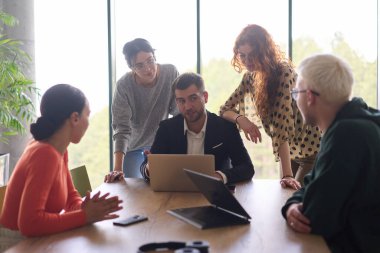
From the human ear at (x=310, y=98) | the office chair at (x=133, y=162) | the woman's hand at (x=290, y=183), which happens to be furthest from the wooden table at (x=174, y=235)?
the office chair at (x=133, y=162)

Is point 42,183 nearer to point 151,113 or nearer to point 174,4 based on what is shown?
point 151,113

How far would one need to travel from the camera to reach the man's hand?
1.80m

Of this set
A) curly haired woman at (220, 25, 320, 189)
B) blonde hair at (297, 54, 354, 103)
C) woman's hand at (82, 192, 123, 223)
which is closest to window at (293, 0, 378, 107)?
curly haired woman at (220, 25, 320, 189)

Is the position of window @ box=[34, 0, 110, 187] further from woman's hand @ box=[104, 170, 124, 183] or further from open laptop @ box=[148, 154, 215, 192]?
open laptop @ box=[148, 154, 215, 192]

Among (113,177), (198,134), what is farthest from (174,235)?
(198,134)

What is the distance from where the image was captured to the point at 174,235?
180 cm

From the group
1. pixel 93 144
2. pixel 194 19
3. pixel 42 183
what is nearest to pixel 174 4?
pixel 194 19

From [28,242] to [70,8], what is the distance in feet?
13.5

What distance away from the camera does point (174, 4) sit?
5.36 m

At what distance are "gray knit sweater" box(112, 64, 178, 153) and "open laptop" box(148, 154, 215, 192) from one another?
92cm

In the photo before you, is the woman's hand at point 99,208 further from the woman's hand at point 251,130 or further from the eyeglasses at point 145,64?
the eyeglasses at point 145,64

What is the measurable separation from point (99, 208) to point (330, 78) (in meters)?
0.97

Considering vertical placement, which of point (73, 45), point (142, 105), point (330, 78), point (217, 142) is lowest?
point (217, 142)

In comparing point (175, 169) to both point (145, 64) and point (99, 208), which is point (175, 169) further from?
point (145, 64)
